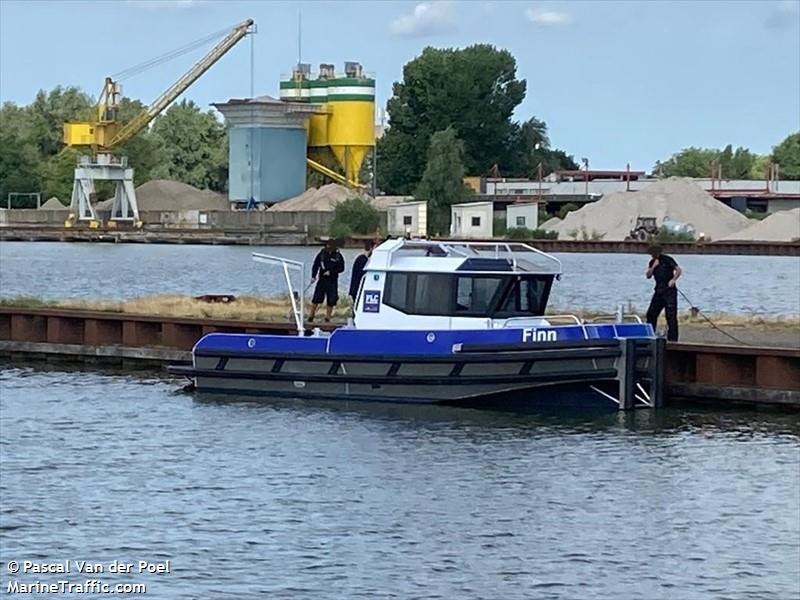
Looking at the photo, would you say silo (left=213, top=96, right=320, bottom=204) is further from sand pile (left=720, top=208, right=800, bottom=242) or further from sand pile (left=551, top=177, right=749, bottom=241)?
sand pile (left=720, top=208, right=800, bottom=242)

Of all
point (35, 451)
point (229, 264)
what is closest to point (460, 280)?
point (35, 451)

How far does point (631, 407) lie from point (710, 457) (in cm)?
341

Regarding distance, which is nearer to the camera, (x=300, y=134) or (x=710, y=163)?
(x=300, y=134)

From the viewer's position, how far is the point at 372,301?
31.2 m

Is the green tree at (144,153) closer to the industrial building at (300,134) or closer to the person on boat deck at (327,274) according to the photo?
the industrial building at (300,134)

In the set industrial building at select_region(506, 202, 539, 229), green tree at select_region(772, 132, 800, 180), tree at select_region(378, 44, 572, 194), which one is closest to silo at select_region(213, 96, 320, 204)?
tree at select_region(378, 44, 572, 194)

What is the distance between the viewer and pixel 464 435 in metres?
28.8

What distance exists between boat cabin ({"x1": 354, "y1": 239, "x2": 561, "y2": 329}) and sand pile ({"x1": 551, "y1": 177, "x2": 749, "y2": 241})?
3506 inches

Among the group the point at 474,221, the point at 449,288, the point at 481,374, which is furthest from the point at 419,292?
the point at 474,221

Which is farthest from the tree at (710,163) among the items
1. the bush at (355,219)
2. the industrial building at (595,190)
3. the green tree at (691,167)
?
the bush at (355,219)

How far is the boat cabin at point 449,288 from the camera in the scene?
30.5 metres

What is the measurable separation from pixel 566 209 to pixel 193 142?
148ft

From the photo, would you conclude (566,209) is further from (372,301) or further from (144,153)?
(372,301)

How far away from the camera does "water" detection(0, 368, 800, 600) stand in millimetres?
19984
